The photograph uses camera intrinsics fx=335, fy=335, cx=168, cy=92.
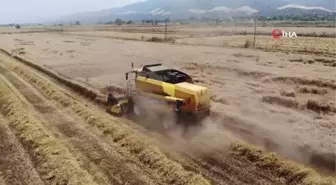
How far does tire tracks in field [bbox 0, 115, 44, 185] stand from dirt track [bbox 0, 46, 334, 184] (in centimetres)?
3

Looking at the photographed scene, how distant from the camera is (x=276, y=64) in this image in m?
30.4

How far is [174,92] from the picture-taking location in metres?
13.5

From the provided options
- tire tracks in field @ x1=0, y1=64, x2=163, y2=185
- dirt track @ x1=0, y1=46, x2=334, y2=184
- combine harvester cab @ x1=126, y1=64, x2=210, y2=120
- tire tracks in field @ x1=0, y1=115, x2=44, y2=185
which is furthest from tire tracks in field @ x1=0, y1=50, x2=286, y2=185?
tire tracks in field @ x1=0, y1=115, x2=44, y2=185

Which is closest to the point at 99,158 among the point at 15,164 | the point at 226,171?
the point at 15,164

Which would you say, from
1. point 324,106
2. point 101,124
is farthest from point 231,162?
point 324,106

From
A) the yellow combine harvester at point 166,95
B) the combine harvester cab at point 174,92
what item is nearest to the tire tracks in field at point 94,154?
the yellow combine harvester at point 166,95

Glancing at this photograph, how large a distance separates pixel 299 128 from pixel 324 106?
154 inches

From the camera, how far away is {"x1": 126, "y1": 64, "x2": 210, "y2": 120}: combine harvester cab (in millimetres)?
13016

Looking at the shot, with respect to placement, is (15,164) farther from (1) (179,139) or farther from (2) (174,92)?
(2) (174,92)

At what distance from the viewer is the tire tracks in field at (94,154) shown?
9.62 m

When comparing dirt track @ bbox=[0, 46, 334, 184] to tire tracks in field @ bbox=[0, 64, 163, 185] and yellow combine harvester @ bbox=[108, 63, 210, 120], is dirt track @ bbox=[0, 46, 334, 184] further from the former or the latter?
yellow combine harvester @ bbox=[108, 63, 210, 120]

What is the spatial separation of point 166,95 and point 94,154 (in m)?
4.00

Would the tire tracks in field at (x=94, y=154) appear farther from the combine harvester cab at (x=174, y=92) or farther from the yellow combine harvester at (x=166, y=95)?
the combine harvester cab at (x=174, y=92)

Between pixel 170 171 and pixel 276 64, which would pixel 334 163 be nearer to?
pixel 170 171
